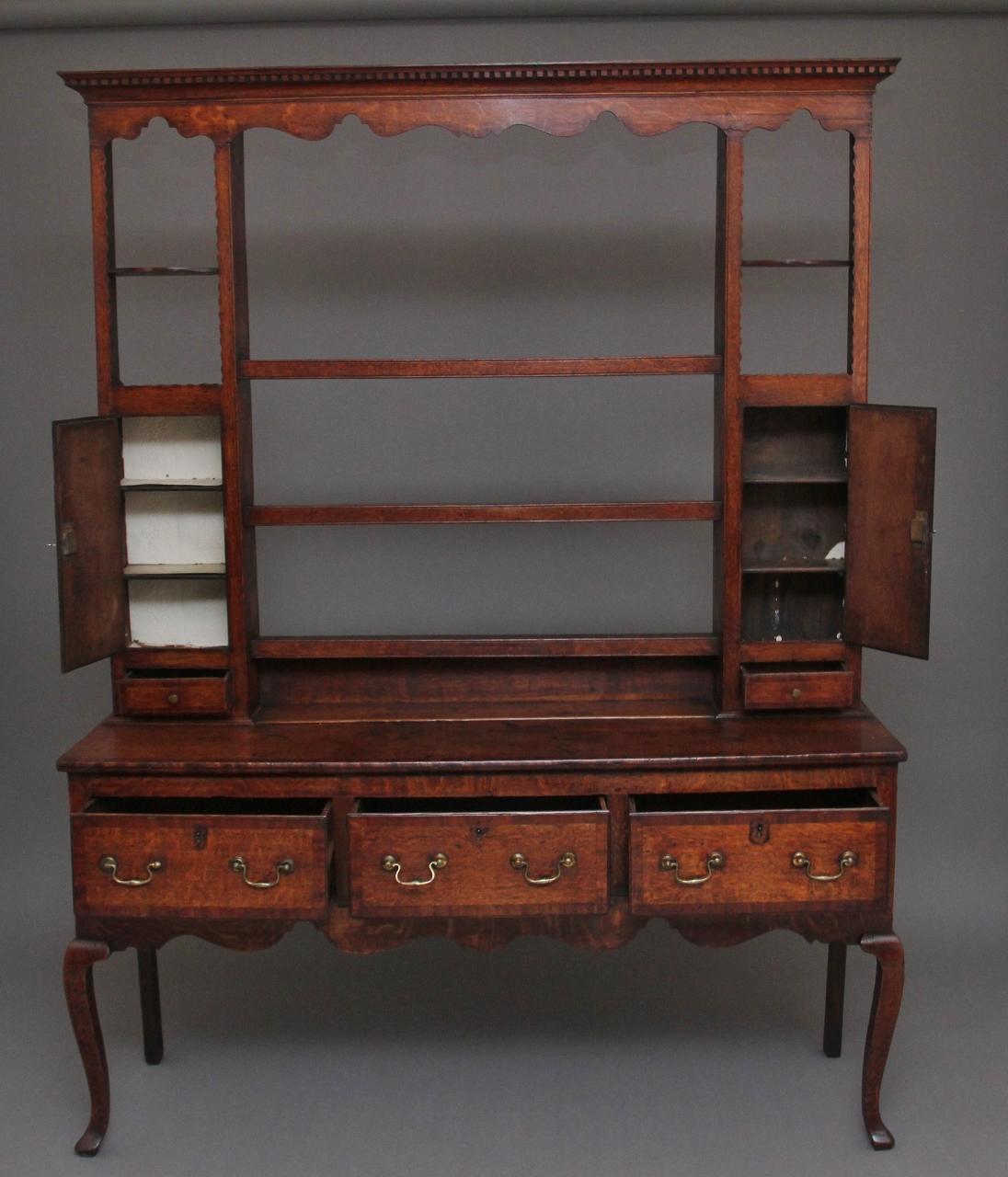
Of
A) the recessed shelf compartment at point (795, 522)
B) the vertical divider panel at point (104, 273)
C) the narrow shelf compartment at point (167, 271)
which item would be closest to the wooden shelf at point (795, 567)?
the recessed shelf compartment at point (795, 522)

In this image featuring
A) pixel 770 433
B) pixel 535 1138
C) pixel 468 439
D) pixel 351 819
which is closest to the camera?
pixel 351 819

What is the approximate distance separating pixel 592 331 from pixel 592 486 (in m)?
0.45

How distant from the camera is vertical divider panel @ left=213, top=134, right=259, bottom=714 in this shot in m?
3.54

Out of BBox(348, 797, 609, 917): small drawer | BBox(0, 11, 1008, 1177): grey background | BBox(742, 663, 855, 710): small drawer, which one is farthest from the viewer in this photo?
BBox(0, 11, 1008, 1177): grey background

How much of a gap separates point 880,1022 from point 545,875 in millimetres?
824

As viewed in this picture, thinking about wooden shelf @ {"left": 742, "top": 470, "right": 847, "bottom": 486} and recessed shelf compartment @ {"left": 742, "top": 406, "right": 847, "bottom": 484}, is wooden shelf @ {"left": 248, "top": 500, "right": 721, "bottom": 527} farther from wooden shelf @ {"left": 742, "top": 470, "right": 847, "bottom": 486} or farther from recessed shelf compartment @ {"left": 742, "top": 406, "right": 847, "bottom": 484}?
recessed shelf compartment @ {"left": 742, "top": 406, "right": 847, "bottom": 484}

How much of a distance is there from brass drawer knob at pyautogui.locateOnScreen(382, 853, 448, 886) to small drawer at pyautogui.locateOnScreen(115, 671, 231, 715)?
2.07ft


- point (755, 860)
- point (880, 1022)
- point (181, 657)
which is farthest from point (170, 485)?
point (880, 1022)

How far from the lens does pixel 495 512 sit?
11.9ft

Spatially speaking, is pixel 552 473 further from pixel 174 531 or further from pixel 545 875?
pixel 545 875

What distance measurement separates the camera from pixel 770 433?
3840mm

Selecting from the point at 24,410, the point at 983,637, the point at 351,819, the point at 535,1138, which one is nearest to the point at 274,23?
the point at 24,410

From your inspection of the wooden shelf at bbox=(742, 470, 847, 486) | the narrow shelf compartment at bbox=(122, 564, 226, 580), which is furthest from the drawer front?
the narrow shelf compartment at bbox=(122, 564, 226, 580)

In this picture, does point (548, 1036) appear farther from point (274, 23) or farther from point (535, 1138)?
point (274, 23)
